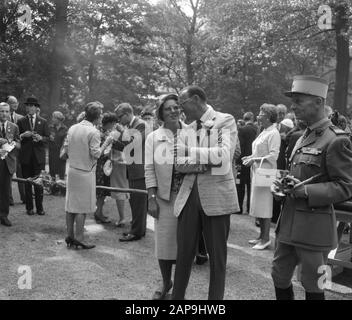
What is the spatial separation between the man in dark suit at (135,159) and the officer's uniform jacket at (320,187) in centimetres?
340

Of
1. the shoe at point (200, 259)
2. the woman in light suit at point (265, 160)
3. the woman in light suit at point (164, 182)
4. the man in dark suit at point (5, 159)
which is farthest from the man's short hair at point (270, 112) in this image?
the man in dark suit at point (5, 159)

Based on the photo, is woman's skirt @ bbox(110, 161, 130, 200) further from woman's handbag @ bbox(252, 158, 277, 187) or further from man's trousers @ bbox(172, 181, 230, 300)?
man's trousers @ bbox(172, 181, 230, 300)

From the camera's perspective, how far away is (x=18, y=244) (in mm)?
6258

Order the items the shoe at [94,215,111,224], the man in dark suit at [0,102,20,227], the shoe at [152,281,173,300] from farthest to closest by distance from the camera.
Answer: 1. the shoe at [94,215,111,224]
2. the man in dark suit at [0,102,20,227]
3. the shoe at [152,281,173,300]

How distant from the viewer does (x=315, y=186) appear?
3135mm

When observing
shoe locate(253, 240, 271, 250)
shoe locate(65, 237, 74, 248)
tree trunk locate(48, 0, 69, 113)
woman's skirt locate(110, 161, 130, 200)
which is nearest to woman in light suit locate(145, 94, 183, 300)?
shoe locate(65, 237, 74, 248)

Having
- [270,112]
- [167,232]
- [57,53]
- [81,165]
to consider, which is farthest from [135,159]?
[57,53]

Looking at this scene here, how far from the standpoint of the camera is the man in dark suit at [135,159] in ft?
21.3

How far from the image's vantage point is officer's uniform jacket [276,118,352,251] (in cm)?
312

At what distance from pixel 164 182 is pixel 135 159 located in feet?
7.58

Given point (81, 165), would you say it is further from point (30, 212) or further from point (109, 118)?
point (30, 212)

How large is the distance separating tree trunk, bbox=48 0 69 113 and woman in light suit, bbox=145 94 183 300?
17431 mm

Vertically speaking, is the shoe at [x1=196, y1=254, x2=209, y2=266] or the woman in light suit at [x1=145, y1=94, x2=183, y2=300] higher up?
the woman in light suit at [x1=145, y1=94, x2=183, y2=300]

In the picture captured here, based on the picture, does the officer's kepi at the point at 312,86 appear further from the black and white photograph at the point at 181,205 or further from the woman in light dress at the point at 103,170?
the woman in light dress at the point at 103,170
